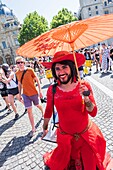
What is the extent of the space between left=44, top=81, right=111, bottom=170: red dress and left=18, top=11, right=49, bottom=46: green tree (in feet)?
150

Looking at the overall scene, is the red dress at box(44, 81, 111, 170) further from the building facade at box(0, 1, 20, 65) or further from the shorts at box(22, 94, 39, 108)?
the building facade at box(0, 1, 20, 65)

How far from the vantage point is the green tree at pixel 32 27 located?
4534cm

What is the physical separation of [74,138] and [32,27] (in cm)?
4640

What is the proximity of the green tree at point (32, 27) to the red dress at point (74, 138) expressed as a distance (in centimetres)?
4570

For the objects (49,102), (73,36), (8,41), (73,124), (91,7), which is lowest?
(73,124)

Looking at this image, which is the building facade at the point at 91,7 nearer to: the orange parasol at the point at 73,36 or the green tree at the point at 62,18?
the green tree at the point at 62,18

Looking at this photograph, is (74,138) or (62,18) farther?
(62,18)

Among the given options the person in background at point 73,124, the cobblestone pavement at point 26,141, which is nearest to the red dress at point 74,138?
the person in background at point 73,124

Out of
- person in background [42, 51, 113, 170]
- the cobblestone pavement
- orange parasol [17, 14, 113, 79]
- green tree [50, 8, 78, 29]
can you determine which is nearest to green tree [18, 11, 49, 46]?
green tree [50, 8, 78, 29]

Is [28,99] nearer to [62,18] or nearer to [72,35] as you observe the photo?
[72,35]

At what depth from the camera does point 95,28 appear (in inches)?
85.6

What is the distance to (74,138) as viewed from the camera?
220cm

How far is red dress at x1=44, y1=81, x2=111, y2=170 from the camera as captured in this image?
2.14 meters

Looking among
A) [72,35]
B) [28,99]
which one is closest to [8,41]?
[28,99]
